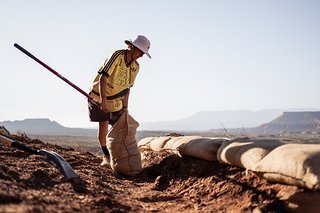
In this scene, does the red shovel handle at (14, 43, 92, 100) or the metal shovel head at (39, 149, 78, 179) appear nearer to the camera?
the metal shovel head at (39, 149, 78, 179)

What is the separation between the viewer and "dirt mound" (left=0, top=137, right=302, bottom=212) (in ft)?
7.97

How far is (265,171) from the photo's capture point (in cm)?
334

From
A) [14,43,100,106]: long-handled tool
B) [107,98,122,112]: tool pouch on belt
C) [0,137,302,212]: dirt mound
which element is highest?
[14,43,100,106]: long-handled tool

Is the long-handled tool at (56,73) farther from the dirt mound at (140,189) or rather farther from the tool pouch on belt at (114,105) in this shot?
the dirt mound at (140,189)

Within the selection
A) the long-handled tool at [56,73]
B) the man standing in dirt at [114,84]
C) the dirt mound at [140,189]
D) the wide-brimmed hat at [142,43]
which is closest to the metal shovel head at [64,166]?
the dirt mound at [140,189]

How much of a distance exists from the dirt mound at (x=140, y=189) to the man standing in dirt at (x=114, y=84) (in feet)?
2.05

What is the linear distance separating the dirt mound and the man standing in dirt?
2.05 ft

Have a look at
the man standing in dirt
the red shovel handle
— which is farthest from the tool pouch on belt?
the red shovel handle

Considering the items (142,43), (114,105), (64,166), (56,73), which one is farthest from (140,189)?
(56,73)

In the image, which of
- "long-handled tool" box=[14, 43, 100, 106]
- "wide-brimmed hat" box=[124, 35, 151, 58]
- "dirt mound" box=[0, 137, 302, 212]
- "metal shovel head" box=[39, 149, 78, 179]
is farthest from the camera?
"long-handled tool" box=[14, 43, 100, 106]

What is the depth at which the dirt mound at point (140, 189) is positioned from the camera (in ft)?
7.97

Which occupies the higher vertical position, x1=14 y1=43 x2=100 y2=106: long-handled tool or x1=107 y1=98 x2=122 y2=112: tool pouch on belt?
x1=14 y1=43 x2=100 y2=106: long-handled tool

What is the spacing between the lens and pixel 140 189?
4.07 m

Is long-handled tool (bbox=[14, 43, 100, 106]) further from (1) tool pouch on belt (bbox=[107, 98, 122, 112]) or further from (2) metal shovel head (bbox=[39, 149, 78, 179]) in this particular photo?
(2) metal shovel head (bbox=[39, 149, 78, 179])
